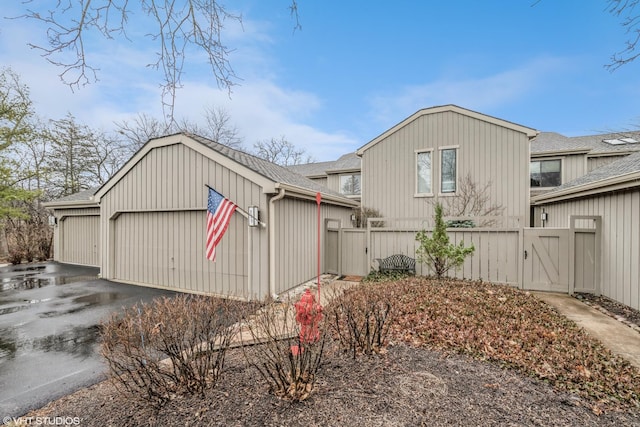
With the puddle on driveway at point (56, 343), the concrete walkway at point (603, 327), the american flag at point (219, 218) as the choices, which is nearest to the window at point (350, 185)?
the american flag at point (219, 218)

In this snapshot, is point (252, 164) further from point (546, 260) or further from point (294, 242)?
point (546, 260)

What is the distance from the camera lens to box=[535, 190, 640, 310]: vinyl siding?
5406 mm

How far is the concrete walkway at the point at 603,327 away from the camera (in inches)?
153

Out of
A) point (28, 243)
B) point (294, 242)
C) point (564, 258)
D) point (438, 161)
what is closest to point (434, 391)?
point (294, 242)

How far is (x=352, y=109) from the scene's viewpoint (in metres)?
16.1

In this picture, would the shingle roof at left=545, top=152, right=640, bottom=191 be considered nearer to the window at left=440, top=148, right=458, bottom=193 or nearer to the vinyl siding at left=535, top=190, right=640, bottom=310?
the vinyl siding at left=535, top=190, right=640, bottom=310

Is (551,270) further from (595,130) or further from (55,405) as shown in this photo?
(55,405)

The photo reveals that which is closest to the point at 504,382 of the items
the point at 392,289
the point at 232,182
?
the point at 392,289

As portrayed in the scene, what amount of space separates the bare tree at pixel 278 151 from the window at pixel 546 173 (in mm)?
21841

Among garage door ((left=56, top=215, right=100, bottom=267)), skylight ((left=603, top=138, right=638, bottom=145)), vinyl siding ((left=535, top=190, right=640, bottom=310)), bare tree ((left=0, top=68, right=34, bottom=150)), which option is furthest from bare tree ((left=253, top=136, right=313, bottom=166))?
vinyl siding ((left=535, top=190, right=640, bottom=310))

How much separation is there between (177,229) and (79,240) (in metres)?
8.20

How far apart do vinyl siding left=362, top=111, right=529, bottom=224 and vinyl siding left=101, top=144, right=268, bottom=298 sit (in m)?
7.05

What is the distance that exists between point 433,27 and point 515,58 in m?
6.74

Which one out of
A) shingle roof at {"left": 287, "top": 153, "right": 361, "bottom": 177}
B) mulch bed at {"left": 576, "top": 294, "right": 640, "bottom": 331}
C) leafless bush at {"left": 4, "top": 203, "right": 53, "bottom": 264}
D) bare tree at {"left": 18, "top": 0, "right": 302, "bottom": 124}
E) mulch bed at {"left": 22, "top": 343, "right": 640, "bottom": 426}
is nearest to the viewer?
mulch bed at {"left": 22, "top": 343, "right": 640, "bottom": 426}
